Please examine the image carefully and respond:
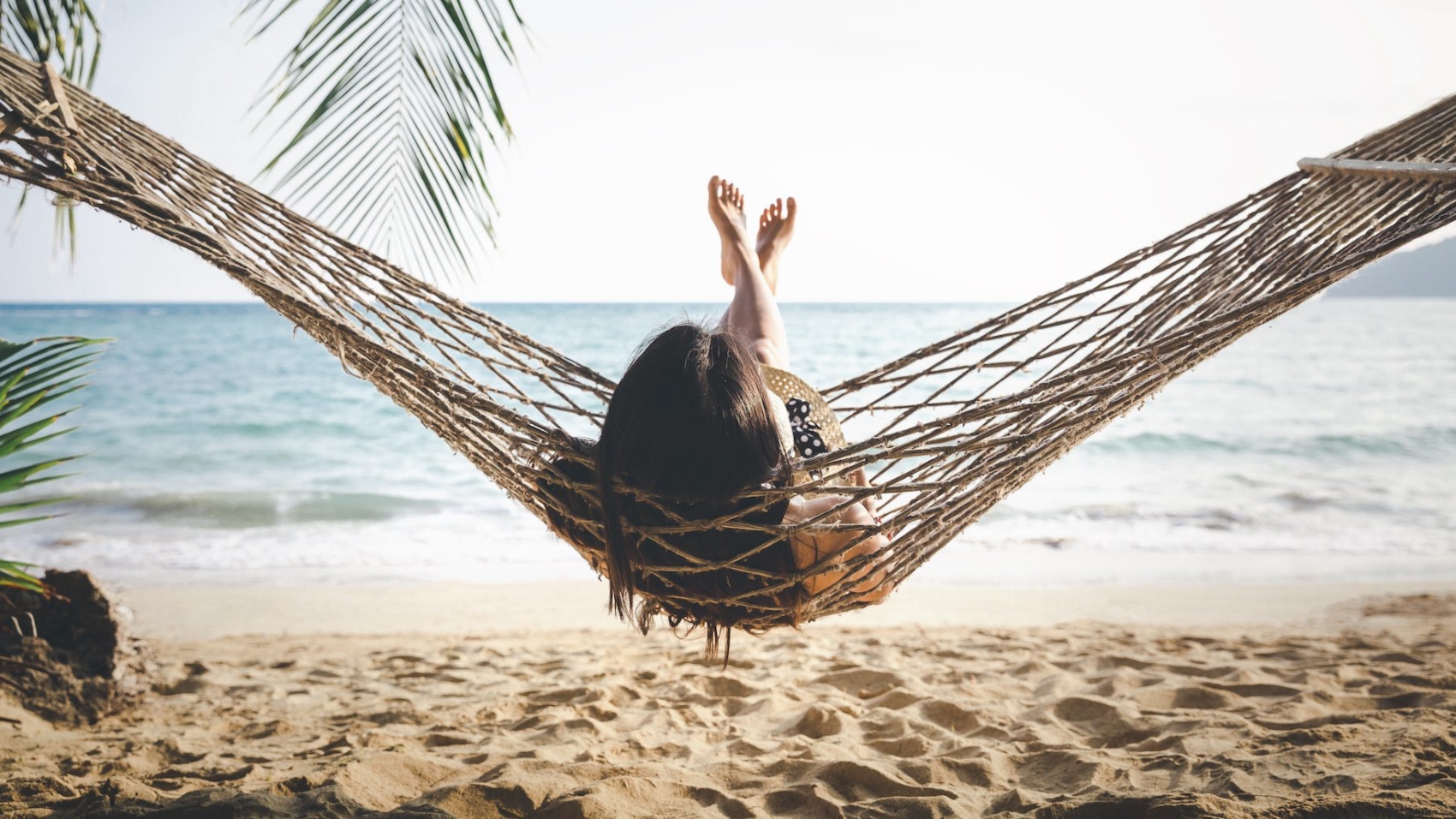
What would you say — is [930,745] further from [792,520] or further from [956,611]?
[956,611]

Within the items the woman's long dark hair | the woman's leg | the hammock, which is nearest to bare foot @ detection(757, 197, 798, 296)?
the woman's leg

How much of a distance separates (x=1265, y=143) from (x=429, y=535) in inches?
516

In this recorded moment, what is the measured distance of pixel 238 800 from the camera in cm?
128

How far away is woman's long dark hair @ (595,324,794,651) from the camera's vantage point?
1.19m

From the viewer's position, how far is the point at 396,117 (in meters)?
1.42

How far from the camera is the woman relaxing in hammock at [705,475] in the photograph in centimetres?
119

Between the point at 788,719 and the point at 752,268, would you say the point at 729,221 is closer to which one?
the point at 752,268

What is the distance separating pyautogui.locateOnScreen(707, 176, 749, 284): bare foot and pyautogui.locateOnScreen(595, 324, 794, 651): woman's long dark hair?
0.72 metres

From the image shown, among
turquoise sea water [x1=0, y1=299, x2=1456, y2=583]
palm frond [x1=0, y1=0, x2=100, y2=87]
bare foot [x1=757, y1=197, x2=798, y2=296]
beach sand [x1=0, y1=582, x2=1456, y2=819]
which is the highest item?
palm frond [x1=0, y1=0, x2=100, y2=87]

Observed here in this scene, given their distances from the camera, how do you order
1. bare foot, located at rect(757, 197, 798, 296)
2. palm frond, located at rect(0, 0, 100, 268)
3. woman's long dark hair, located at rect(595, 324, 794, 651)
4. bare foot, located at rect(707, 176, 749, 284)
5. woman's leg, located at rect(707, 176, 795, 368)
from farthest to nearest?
1. bare foot, located at rect(757, 197, 798, 296)
2. bare foot, located at rect(707, 176, 749, 284)
3. woman's leg, located at rect(707, 176, 795, 368)
4. palm frond, located at rect(0, 0, 100, 268)
5. woman's long dark hair, located at rect(595, 324, 794, 651)

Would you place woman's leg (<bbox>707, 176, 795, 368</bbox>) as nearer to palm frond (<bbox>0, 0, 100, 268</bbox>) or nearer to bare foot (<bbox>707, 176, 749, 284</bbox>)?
bare foot (<bbox>707, 176, 749, 284</bbox>)

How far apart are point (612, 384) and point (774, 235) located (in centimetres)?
64

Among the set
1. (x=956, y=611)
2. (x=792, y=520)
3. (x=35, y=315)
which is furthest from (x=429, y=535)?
(x=35, y=315)

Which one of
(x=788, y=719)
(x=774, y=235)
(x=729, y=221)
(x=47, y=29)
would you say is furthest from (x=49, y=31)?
(x=788, y=719)
